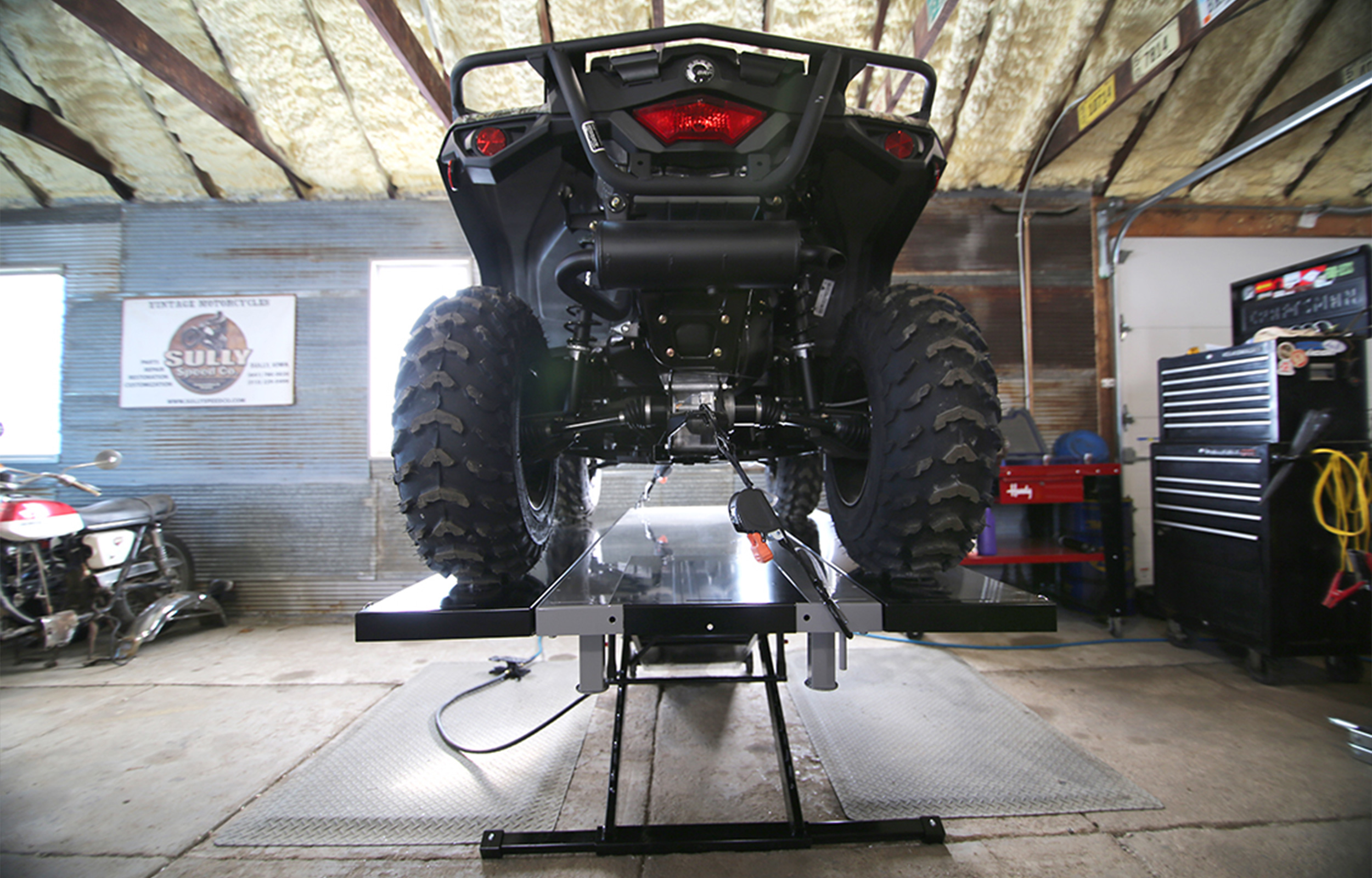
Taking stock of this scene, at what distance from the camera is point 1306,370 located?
110 inches

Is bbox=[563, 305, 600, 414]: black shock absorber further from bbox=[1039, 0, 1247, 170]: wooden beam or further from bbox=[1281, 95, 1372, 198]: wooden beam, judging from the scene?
bbox=[1281, 95, 1372, 198]: wooden beam

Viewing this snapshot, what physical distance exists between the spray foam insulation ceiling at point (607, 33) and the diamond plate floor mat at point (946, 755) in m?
3.57

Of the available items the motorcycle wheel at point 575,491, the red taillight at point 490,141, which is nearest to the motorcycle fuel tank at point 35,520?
the motorcycle wheel at point 575,491

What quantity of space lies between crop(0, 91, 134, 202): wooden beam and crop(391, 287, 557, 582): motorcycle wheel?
5.06 m

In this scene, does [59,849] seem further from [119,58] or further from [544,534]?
[119,58]

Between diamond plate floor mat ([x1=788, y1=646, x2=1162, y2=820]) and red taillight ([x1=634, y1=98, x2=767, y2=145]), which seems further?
diamond plate floor mat ([x1=788, y1=646, x2=1162, y2=820])

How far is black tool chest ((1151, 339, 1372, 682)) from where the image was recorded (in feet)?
8.97

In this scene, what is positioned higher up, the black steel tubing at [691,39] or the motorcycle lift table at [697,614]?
the black steel tubing at [691,39]

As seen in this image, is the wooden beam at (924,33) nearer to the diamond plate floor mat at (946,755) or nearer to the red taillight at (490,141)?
the red taillight at (490,141)

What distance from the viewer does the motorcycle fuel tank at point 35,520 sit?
3.23 m

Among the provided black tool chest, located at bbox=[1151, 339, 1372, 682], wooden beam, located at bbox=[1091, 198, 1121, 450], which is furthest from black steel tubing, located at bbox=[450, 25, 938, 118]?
wooden beam, located at bbox=[1091, 198, 1121, 450]

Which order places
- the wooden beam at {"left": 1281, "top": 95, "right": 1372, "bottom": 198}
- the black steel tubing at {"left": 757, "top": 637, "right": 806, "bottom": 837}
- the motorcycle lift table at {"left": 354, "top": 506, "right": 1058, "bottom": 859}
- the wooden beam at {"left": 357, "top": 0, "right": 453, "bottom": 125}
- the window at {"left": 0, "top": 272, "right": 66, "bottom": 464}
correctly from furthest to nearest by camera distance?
the window at {"left": 0, "top": 272, "right": 66, "bottom": 464}
the wooden beam at {"left": 1281, "top": 95, "right": 1372, "bottom": 198}
the wooden beam at {"left": 357, "top": 0, "right": 453, "bottom": 125}
the black steel tubing at {"left": 757, "top": 637, "right": 806, "bottom": 837}
the motorcycle lift table at {"left": 354, "top": 506, "right": 1058, "bottom": 859}

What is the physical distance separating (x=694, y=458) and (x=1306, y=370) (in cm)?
335

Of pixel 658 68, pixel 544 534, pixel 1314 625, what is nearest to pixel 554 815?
pixel 544 534
